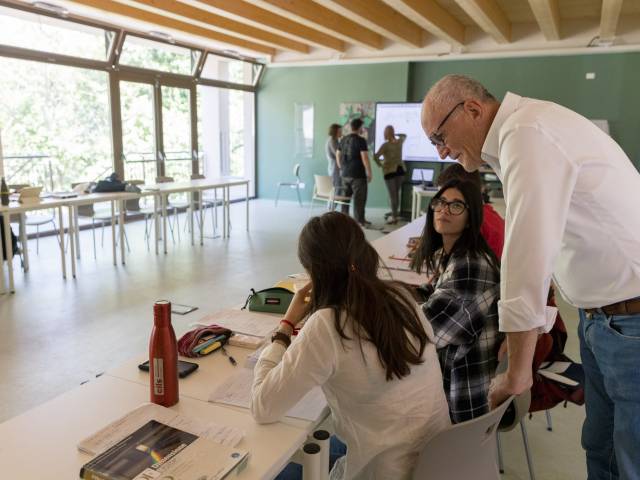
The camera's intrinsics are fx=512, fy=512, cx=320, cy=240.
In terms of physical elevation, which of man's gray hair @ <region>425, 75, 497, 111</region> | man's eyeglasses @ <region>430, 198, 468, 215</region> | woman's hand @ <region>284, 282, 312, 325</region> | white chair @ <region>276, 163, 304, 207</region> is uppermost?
man's gray hair @ <region>425, 75, 497, 111</region>

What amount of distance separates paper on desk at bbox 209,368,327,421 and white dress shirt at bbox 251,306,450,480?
48 mm

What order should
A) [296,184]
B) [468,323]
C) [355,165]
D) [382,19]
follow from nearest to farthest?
1. [468,323]
2. [382,19]
3. [355,165]
4. [296,184]

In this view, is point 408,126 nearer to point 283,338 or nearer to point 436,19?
point 436,19

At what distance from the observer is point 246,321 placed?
1840 millimetres

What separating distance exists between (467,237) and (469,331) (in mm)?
341

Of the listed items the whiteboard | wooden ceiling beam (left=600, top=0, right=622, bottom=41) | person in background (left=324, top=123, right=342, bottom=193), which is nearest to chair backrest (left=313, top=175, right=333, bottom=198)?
person in background (left=324, top=123, right=342, bottom=193)

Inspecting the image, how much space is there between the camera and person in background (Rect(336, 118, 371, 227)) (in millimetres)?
7102

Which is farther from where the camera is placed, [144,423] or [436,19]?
[436,19]

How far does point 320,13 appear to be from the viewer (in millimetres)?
6328

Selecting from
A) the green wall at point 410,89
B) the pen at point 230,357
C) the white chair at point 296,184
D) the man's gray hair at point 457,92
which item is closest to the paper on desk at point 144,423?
the pen at point 230,357

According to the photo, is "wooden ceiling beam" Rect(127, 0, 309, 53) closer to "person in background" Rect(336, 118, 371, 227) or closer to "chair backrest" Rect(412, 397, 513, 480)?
"person in background" Rect(336, 118, 371, 227)

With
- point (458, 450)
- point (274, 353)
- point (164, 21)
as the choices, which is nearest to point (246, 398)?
point (274, 353)

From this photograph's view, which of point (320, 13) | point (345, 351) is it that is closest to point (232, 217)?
point (320, 13)

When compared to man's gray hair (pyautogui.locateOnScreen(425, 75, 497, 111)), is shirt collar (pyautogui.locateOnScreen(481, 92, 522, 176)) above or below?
below
